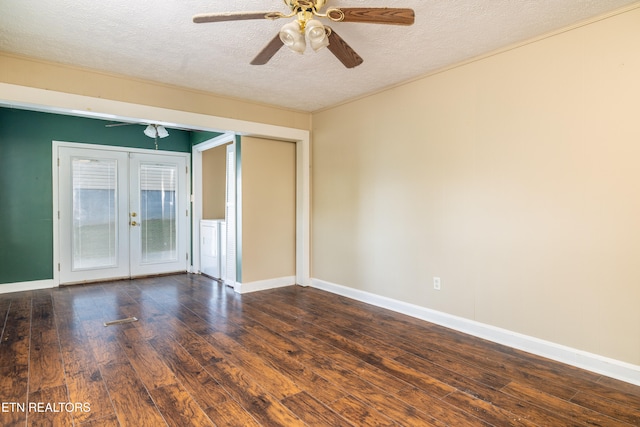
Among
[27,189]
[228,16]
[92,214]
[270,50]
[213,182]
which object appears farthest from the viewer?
[213,182]

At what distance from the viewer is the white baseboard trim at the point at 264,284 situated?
183 inches

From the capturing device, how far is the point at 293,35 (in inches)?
80.5

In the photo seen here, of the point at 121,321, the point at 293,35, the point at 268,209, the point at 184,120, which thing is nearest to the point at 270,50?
the point at 293,35

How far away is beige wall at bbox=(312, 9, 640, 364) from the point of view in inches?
92.5

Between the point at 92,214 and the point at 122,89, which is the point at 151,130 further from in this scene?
the point at 92,214

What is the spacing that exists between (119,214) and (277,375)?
14.2 ft

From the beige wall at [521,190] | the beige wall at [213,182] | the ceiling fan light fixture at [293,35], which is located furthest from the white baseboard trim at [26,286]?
the ceiling fan light fixture at [293,35]

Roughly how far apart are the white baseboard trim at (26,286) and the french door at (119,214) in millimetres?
164

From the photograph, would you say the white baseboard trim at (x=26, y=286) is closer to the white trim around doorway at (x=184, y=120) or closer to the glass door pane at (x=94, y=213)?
the white trim around doorway at (x=184, y=120)

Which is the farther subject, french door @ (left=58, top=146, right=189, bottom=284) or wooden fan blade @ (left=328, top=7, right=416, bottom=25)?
french door @ (left=58, top=146, right=189, bottom=284)

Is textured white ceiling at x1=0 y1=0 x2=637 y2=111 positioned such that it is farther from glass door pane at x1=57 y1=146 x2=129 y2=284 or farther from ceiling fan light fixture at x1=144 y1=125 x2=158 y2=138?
glass door pane at x1=57 y1=146 x2=129 y2=284

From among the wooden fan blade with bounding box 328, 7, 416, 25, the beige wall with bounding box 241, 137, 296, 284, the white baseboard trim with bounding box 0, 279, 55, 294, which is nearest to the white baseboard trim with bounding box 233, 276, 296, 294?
the beige wall with bounding box 241, 137, 296, 284

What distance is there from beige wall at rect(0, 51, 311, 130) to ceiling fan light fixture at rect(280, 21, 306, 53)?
218cm

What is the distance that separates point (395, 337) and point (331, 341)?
1.94 ft
